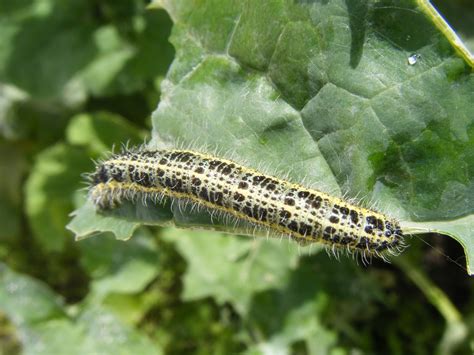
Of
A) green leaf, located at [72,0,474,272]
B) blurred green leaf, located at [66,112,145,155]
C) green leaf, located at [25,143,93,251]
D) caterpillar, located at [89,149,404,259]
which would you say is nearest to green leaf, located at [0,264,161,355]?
green leaf, located at [25,143,93,251]

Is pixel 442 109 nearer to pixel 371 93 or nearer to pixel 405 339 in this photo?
pixel 371 93

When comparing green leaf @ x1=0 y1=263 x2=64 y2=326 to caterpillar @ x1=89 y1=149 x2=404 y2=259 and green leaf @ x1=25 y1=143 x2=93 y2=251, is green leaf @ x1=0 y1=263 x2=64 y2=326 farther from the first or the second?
caterpillar @ x1=89 y1=149 x2=404 y2=259

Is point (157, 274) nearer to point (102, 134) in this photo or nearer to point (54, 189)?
point (54, 189)

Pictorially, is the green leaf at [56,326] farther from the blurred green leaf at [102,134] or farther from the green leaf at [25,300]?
the blurred green leaf at [102,134]

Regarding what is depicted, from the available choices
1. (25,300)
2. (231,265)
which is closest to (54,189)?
(25,300)

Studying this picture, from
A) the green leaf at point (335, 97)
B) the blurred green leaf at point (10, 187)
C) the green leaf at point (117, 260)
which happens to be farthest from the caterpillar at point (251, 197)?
the blurred green leaf at point (10, 187)

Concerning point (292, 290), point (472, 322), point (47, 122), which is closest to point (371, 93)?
point (292, 290)
